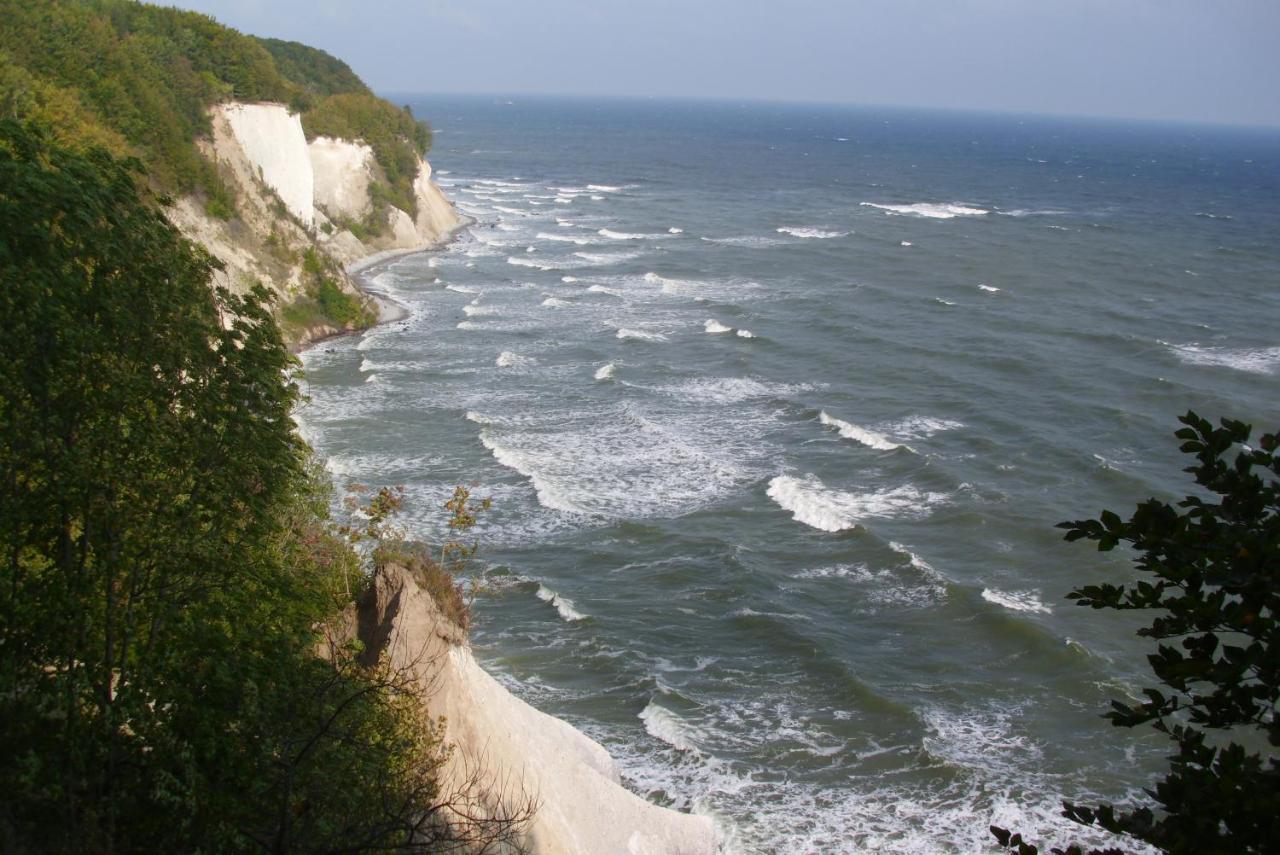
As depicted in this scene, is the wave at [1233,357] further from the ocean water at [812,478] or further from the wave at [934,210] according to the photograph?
the wave at [934,210]

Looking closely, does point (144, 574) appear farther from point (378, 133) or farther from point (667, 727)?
point (378, 133)

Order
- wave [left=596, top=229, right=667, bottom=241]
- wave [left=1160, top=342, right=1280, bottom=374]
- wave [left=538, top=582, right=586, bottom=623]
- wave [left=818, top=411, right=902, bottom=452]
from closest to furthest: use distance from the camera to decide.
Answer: wave [left=538, top=582, right=586, bottom=623], wave [left=818, top=411, right=902, bottom=452], wave [left=1160, top=342, right=1280, bottom=374], wave [left=596, top=229, right=667, bottom=241]

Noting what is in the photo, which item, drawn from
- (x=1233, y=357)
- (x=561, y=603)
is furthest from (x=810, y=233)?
(x=561, y=603)

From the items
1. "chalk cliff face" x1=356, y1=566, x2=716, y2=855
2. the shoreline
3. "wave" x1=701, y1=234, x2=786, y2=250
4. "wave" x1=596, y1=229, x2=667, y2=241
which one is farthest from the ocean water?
"wave" x1=596, y1=229, x2=667, y2=241

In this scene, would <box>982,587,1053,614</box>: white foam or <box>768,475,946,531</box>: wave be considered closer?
<box>982,587,1053,614</box>: white foam

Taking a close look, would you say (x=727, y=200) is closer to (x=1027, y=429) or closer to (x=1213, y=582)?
(x=1027, y=429)

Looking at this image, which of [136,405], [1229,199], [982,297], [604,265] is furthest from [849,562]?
[1229,199]

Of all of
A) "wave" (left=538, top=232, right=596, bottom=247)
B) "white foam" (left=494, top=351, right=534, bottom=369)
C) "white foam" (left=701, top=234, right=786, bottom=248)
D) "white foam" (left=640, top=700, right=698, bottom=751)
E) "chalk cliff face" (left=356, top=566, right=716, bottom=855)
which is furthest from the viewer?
"wave" (left=538, top=232, right=596, bottom=247)

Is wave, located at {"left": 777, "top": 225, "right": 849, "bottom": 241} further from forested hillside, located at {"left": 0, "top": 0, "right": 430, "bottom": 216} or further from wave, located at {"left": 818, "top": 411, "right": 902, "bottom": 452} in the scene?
wave, located at {"left": 818, "top": 411, "right": 902, "bottom": 452}
